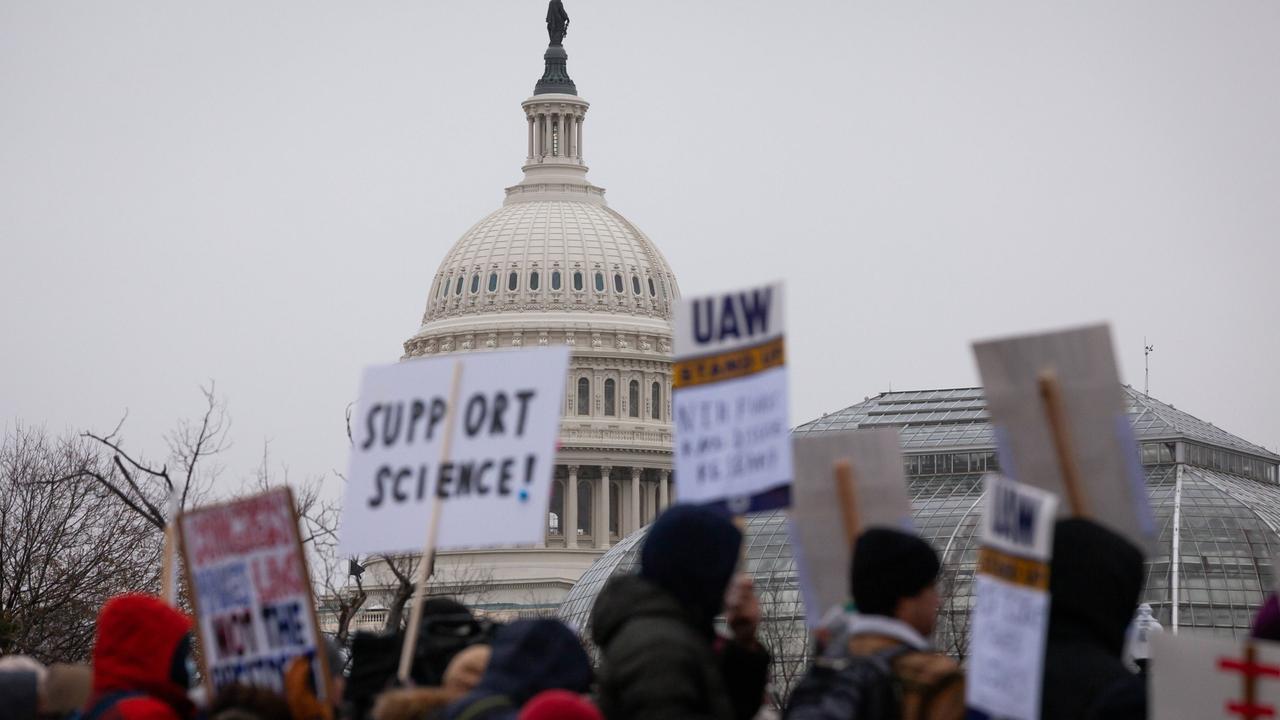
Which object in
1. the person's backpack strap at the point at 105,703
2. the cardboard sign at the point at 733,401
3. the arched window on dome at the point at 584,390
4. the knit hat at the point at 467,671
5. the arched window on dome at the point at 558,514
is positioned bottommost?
the person's backpack strap at the point at 105,703

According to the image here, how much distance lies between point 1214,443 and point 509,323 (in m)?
60.5

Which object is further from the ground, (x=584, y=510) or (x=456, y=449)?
(x=584, y=510)

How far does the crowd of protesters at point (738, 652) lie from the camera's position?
8523mm

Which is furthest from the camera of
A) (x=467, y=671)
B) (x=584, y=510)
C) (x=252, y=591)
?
(x=584, y=510)

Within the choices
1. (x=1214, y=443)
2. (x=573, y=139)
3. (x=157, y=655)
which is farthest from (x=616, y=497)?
(x=157, y=655)

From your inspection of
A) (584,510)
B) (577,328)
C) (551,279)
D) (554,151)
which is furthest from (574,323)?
(554,151)

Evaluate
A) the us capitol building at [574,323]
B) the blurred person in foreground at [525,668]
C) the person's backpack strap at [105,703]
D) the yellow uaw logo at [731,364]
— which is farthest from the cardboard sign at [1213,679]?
the us capitol building at [574,323]

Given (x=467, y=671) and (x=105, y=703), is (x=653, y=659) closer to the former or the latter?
(x=467, y=671)

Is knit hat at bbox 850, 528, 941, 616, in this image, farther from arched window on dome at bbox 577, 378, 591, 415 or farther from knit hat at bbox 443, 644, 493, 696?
arched window on dome at bbox 577, 378, 591, 415

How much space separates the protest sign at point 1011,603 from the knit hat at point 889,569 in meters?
0.53

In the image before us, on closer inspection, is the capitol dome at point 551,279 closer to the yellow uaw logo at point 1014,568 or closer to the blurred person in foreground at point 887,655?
the blurred person in foreground at point 887,655

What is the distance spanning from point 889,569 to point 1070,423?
2.59ft

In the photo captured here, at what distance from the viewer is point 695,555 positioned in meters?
8.88

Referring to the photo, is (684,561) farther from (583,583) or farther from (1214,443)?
(583,583)
